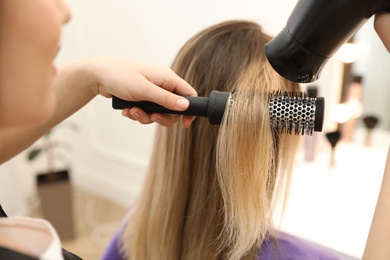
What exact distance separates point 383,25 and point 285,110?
6.7 inches

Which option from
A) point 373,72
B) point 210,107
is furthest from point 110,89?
point 373,72

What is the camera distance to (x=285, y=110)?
0.63 m

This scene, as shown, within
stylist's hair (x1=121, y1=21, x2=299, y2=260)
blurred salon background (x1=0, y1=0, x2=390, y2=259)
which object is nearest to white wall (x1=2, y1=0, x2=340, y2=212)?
blurred salon background (x1=0, y1=0, x2=390, y2=259)

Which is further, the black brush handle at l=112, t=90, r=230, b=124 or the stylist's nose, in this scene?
the black brush handle at l=112, t=90, r=230, b=124

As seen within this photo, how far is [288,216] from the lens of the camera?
3.67 ft

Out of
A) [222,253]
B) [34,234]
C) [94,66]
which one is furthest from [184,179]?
[34,234]

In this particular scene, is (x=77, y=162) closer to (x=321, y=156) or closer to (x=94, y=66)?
(x=321, y=156)

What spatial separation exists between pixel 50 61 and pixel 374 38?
44.2 inches

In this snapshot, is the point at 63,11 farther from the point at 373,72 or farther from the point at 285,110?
the point at 373,72

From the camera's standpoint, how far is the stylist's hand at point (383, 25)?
56cm

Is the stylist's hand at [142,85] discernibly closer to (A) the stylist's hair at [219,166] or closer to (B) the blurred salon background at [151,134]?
(A) the stylist's hair at [219,166]

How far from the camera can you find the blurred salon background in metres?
1.15

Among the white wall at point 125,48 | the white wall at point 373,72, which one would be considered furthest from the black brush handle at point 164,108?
the white wall at point 373,72

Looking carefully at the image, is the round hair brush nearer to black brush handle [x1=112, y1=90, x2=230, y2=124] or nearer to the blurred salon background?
black brush handle [x1=112, y1=90, x2=230, y2=124]
